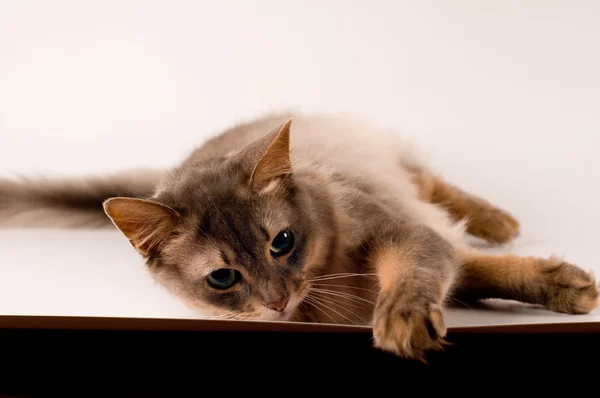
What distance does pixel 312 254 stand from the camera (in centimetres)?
A: 229

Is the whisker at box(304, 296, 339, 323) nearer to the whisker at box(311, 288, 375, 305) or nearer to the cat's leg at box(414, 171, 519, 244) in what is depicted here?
the whisker at box(311, 288, 375, 305)

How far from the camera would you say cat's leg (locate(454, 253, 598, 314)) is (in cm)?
236

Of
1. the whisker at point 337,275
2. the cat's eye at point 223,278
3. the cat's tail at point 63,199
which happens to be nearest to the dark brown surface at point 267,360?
the cat's eye at point 223,278

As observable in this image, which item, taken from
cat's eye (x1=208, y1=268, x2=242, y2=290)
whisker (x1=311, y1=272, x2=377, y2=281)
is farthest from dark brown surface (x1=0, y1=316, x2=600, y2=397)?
whisker (x1=311, y1=272, x2=377, y2=281)

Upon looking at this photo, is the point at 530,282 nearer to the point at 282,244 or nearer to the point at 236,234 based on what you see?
the point at 282,244

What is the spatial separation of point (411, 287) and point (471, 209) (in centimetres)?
154

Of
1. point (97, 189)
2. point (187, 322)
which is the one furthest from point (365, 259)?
point (97, 189)

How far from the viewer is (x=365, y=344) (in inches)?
77.2

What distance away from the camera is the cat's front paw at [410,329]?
1.83 metres

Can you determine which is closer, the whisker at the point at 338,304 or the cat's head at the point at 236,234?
the cat's head at the point at 236,234

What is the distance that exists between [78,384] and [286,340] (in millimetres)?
564

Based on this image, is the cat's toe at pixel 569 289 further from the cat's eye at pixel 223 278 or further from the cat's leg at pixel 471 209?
the cat's eye at pixel 223 278

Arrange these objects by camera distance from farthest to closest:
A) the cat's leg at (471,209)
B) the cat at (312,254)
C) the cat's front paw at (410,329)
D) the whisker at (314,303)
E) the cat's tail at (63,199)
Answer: the cat's tail at (63,199) < the cat's leg at (471,209) < the whisker at (314,303) < the cat at (312,254) < the cat's front paw at (410,329)

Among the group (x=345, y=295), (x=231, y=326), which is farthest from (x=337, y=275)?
(x=231, y=326)
